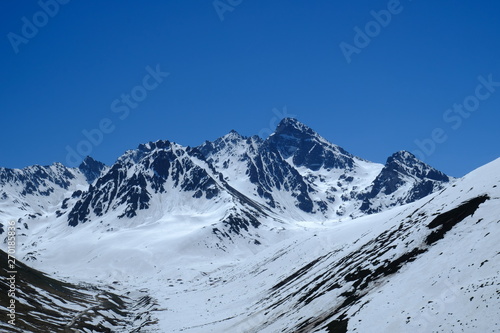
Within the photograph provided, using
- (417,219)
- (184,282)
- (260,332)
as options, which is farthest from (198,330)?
(184,282)

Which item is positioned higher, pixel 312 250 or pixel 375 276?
pixel 312 250

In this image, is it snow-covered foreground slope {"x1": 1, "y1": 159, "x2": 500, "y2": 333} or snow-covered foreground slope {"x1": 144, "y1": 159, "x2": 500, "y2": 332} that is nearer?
snow-covered foreground slope {"x1": 144, "y1": 159, "x2": 500, "y2": 332}

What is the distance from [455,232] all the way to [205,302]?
67676 millimetres

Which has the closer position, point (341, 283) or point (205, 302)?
point (341, 283)

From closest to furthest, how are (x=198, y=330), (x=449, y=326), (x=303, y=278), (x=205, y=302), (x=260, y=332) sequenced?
(x=449, y=326) < (x=260, y=332) < (x=198, y=330) < (x=303, y=278) < (x=205, y=302)

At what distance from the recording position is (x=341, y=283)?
5125 cm

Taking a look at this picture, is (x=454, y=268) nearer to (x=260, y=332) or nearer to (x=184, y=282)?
(x=260, y=332)

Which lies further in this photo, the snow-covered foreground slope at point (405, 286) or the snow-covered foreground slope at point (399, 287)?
the snow-covered foreground slope at point (399, 287)

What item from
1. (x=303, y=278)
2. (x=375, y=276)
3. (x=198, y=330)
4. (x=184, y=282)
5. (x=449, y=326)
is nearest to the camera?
(x=449, y=326)

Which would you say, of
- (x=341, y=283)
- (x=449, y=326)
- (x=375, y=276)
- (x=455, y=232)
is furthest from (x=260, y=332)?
(x=449, y=326)

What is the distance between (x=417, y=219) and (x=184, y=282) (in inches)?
4809

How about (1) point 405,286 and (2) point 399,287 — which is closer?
(1) point 405,286

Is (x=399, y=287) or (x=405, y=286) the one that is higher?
(x=399, y=287)

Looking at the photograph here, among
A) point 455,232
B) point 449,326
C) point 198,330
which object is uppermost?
point 198,330
